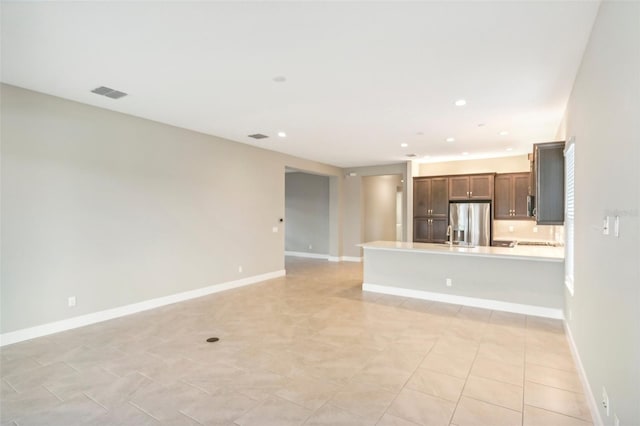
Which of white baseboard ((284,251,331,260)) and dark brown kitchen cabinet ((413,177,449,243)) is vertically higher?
dark brown kitchen cabinet ((413,177,449,243))

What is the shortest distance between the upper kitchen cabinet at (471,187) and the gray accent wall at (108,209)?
4.83m

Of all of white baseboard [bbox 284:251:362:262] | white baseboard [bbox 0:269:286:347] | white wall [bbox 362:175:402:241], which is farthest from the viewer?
white wall [bbox 362:175:402:241]

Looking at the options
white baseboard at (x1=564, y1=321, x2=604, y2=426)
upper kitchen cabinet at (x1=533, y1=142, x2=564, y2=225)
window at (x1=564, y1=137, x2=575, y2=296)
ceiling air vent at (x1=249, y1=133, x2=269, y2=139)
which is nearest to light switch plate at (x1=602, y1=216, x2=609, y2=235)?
white baseboard at (x1=564, y1=321, x2=604, y2=426)

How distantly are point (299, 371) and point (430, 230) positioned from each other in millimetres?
6131

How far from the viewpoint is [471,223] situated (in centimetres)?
767

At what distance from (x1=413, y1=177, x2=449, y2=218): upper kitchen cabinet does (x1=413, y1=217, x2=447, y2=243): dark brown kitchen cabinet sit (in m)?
0.15

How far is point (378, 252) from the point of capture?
594cm

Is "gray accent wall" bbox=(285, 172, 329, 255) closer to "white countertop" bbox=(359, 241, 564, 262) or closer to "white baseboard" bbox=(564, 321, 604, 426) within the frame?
"white countertop" bbox=(359, 241, 564, 262)

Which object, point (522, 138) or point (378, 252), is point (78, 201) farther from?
point (522, 138)

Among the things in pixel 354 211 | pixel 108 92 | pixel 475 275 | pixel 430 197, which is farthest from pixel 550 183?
pixel 354 211

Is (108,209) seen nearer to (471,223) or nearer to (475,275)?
(475,275)

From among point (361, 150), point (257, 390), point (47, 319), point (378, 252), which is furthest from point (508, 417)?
point (361, 150)

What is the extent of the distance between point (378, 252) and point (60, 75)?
5030 millimetres

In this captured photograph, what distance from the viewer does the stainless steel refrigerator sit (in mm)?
7479
